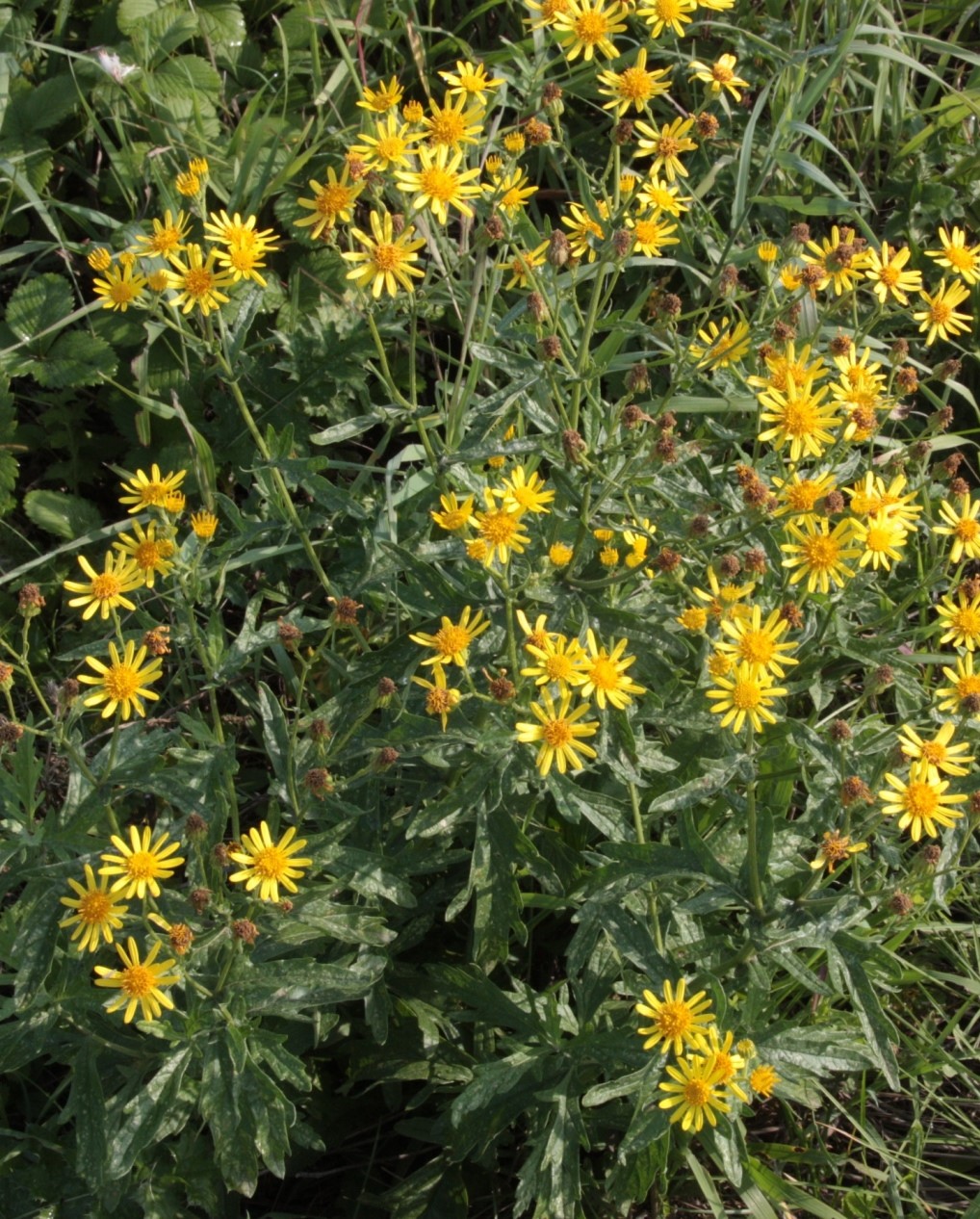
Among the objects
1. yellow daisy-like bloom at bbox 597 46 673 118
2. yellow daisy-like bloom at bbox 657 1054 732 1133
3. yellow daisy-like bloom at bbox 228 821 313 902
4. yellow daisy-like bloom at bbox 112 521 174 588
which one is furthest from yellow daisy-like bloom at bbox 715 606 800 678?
yellow daisy-like bloom at bbox 597 46 673 118

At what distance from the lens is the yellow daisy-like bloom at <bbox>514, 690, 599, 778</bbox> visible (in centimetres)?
237

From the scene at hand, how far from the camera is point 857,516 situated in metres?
2.73

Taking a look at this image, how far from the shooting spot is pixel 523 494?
2625 millimetres

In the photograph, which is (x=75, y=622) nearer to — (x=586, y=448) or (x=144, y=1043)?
(x=144, y=1043)

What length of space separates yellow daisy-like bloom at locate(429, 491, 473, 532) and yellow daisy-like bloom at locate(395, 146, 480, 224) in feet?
1.97

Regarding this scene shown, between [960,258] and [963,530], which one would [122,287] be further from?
[960,258]

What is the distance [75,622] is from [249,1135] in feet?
5.66

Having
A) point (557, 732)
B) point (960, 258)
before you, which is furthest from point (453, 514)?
point (960, 258)

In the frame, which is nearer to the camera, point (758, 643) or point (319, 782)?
point (319, 782)

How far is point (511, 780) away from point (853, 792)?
2.12ft

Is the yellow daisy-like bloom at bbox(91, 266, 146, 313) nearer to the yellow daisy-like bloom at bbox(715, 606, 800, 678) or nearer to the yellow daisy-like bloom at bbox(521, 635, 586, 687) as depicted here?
the yellow daisy-like bloom at bbox(521, 635, 586, 687)

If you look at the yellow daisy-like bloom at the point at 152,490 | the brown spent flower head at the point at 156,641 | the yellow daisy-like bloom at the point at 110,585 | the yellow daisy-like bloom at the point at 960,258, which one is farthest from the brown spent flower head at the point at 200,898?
the yellow daisy-like bloom at the point at 960,258

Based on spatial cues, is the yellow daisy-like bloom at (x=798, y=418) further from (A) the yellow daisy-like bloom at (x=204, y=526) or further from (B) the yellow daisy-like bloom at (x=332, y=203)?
(A) the yellow daisy-like bloom at (x=204, y=526)

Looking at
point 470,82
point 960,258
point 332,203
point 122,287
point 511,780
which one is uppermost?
point 470,82
